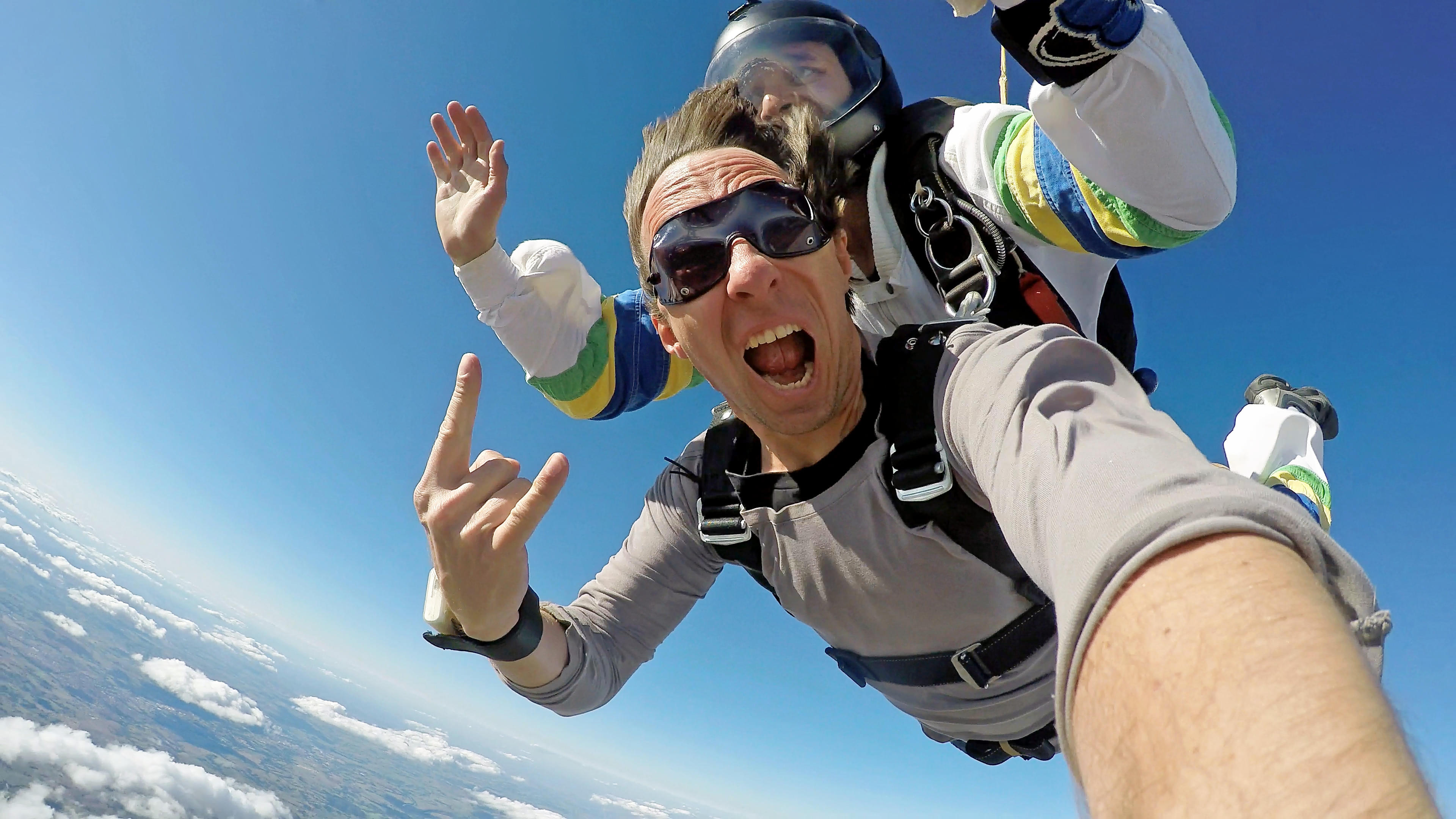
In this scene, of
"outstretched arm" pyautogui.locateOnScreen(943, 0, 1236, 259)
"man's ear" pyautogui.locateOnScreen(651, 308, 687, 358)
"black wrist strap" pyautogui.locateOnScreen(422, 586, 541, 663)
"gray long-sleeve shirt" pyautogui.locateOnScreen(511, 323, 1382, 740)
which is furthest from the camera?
"man's ear" pyautogui.locateOnScreen(651, 308, 687, 358)

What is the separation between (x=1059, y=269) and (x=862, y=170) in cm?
73

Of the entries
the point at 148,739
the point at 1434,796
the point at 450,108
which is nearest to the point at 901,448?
the point at 1434,796

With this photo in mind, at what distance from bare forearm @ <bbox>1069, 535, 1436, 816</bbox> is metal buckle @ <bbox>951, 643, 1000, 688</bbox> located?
1040mm

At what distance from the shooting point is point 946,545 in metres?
1.30

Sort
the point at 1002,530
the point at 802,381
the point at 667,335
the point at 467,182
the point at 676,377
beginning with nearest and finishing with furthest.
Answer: the point at 1002,530 → the point at 802,381 → the point at 667,335 → the point at 467,182 → the point at 676,377

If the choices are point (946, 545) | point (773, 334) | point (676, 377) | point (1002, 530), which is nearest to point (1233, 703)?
point (1002, 530)

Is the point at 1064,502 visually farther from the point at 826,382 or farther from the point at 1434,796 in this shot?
the point at 826,382

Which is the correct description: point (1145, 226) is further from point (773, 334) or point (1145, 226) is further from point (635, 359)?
point (635, 359)

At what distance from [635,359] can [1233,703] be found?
7.73ft

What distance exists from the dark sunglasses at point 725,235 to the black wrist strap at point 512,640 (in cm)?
87

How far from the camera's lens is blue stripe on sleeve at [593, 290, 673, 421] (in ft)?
8.60

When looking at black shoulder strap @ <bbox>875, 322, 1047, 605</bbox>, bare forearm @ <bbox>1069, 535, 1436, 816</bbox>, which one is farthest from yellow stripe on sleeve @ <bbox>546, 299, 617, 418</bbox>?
bare forearm @ <bbox>1069, 535, 1436, 816</bbox>

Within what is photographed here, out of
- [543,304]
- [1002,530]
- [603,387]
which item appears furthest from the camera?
[603,387]

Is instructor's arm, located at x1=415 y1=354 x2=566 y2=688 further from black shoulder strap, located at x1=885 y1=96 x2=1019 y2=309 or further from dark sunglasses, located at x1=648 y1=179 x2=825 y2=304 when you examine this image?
black shoulder strap, located at x1=885 y1=96 x2=1019 y2=309
